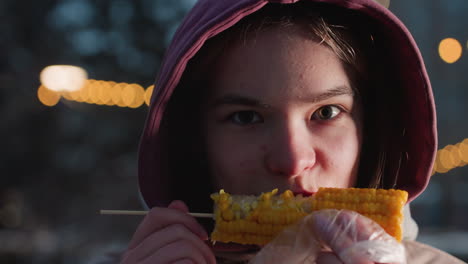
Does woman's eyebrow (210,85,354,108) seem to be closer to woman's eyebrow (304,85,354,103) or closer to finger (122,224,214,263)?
woman's eyebrow (304,85,354,103)

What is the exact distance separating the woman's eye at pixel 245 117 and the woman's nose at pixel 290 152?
3.8 inches

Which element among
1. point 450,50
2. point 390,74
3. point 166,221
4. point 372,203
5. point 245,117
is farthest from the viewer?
point 450,50

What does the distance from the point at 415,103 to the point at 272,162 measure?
1.94 ft

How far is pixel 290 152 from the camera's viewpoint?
3.84ft

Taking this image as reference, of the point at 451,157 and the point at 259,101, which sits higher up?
the point at 259,101

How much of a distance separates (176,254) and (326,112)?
619mm

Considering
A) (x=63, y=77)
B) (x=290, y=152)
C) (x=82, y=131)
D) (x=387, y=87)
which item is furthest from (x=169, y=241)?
Answer: (x=82, y=131)

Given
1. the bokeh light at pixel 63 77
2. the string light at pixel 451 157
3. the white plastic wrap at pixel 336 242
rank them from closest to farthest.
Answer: the white plastic wrap at pixel 336 242
the string light at pixel 451 157
the bokeh light at pixel 63 77

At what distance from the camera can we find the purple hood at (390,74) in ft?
4.26

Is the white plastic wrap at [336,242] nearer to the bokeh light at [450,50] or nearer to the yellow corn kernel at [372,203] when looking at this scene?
the yellow corn kernel at [372,203]

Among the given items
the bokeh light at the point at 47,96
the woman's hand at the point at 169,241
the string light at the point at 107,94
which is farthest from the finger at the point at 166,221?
the bokeh light at the point at 47,96

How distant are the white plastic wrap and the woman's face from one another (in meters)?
0.21

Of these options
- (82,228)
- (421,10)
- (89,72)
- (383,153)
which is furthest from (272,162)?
(82,228)

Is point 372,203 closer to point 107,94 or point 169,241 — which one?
point 169,241
